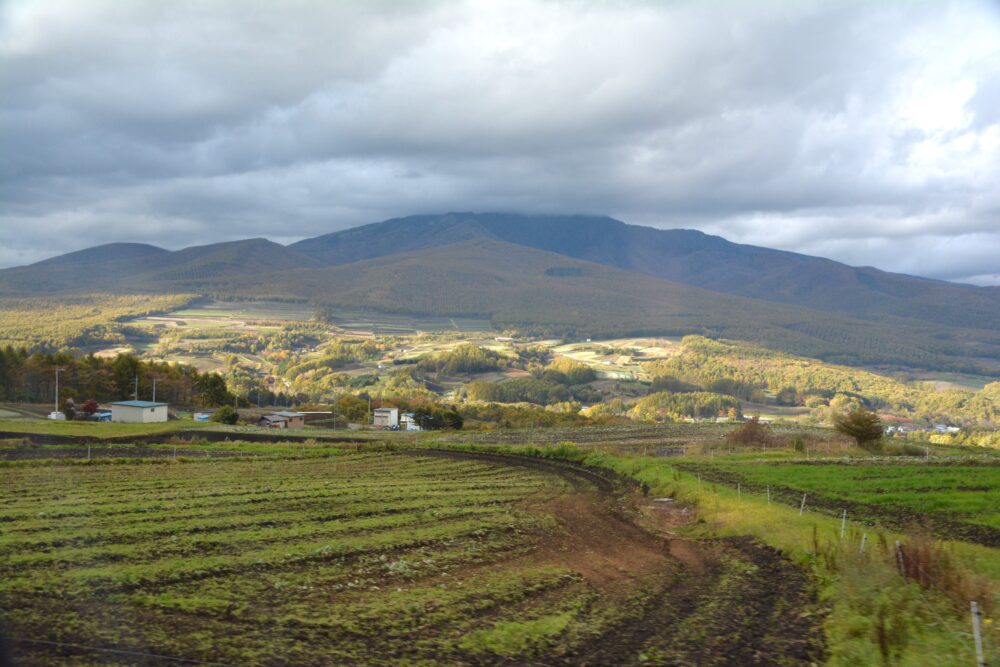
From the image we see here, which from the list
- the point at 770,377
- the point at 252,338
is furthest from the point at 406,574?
the point at 252,338

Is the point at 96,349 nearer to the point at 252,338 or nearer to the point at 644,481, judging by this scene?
the point at 252,338

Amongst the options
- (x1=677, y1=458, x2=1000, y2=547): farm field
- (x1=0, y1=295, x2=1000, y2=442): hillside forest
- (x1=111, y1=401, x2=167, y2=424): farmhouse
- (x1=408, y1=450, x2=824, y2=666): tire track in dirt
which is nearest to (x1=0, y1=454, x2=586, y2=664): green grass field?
(x1=408, y1=450, x2=824, y2=666): tire track in dirt

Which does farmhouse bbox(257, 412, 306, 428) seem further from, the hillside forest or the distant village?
the hillside forest

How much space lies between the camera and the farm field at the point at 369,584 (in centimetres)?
953

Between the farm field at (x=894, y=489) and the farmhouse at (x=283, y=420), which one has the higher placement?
the farm field at (x=894, y=489)

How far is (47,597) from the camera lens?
1078 cm

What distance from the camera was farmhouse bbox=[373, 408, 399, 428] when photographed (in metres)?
81.3

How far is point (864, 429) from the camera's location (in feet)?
160

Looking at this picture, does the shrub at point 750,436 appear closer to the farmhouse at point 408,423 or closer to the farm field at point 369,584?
the farmhouse at point 408,423

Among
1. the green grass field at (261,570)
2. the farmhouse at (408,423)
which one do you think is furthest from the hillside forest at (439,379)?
the green grass field at (261,570)

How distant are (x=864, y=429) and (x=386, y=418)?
48988 millimetres

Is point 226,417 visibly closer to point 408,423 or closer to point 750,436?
point 408,423

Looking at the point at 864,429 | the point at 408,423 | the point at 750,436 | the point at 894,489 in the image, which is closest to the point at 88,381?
the point at 408,423

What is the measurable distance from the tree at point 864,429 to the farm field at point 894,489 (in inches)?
369
